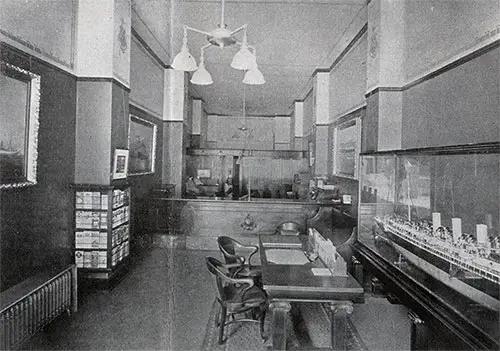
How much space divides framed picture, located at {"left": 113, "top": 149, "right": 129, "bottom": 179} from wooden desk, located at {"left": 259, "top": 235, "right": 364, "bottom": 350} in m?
2.92

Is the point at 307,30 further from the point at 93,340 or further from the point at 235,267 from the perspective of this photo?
the point at 93,340

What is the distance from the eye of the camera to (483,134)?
378 centimetres

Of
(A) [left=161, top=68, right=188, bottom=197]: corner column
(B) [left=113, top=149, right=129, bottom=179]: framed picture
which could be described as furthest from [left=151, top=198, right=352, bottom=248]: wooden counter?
(A) [left=161, top=68, right=188, bottom=197]: corner column

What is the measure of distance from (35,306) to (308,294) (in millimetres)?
2475

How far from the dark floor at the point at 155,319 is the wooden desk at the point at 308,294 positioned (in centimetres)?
64

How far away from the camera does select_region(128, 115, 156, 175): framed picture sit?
7.56 meters

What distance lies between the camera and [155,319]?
181 inches

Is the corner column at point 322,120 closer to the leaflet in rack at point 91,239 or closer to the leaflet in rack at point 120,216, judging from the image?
the leaflet in rack at point 120,216

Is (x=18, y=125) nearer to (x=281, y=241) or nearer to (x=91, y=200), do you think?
(x=91, y=200)

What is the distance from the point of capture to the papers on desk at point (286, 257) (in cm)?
432

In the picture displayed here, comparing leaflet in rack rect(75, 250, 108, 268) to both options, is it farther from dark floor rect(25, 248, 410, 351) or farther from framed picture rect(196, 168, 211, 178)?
framed picture rect(196, 168, 211, 178)

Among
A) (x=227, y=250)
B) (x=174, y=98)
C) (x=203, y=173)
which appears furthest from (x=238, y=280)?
(x=203, y=173)

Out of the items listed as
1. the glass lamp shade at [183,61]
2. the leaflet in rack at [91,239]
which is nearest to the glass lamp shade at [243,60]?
the glass lamp shade at [183,61]

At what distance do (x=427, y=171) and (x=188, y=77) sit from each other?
26.6 ft
